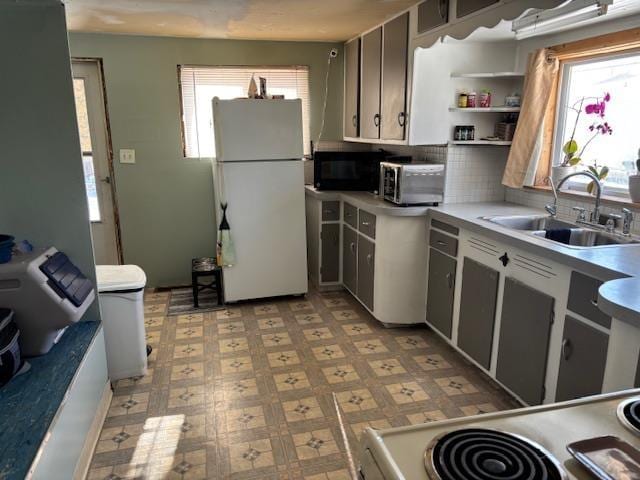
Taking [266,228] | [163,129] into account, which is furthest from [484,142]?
[163,129]

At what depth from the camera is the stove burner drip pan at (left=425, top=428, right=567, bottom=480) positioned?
2.45 feet

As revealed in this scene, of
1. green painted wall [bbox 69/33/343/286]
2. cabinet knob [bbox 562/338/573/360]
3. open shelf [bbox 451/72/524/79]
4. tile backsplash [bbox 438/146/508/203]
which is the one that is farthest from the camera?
green painted wall [bbox 69/33/343/286]

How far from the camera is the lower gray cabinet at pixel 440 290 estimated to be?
2908 millimetres

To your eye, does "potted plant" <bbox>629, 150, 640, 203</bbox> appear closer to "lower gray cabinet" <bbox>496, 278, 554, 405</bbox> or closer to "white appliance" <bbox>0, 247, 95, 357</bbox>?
"lower gray cabinet" <bbox>496, 278, 554, 405</bbox>

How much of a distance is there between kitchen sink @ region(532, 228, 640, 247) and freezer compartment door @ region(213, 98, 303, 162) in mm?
1954

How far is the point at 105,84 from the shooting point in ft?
12.6

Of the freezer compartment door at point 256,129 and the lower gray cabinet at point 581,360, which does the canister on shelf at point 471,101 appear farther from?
the lower gray cabinet at point 581,360

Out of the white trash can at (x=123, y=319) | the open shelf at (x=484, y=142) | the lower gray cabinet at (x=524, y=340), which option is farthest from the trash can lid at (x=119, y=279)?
the open shelf at (x=484, y=142)

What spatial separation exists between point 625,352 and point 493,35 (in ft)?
7.59

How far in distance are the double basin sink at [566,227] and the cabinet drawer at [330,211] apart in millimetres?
1506

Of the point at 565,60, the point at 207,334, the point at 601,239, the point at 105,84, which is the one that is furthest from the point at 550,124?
the point at 105,84

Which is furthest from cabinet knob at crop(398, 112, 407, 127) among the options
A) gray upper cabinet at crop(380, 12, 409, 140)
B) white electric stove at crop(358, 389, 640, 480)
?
white electric stove at crop(358, 389, 640, 480)

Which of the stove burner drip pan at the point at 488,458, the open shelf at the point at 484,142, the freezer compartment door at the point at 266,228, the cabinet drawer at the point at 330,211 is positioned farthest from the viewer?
the cabinet drawer at the point at 330,211

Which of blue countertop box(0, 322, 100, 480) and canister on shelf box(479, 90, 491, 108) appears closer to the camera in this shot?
blue countertop box(0, 322, 100, 480)
